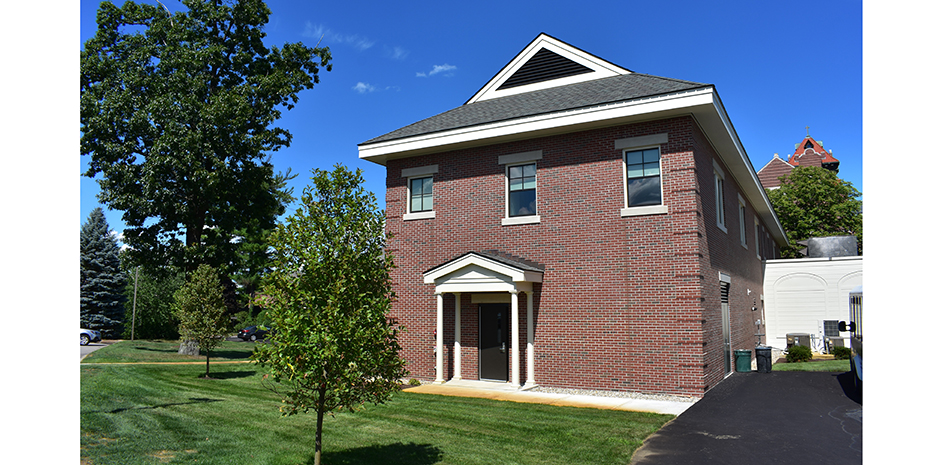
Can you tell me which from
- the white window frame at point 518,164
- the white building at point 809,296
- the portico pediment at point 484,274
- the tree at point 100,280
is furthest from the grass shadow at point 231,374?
the tree at point 100,280

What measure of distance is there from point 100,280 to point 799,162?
69.9 m

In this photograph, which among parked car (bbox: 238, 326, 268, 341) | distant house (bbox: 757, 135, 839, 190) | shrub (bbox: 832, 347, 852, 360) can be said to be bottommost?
parked car (bbox: 238, 326, 268, 341)

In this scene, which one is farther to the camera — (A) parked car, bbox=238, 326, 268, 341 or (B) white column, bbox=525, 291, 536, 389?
(A) parked car, bbox=238, 326, 268, 341

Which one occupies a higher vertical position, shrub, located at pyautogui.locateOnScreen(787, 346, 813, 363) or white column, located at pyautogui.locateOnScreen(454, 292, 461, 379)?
white column, located at pyautogui.locateOnScreen(454, 292, 461, 379)

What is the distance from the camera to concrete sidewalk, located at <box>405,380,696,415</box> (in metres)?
12.5

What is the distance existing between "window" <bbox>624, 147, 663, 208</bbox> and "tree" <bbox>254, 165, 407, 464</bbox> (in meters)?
9.20

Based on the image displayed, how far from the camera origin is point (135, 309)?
4672 centimetres

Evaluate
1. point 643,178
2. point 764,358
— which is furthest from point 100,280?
point 764,358

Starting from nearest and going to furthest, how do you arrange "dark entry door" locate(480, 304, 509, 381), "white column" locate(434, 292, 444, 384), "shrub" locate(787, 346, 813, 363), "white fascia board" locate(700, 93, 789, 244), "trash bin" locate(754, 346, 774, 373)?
1. "white fascia board" locate(700, 93, 789, 244)
2. "dark entry door" locate(480, 304, 509, 381)
3. "white column" locate(434, 292, 444, 384)
4. "trash bin" locate(754, 346, 774, 373)
5. "shrub" locate(787, 346, 813, 363)

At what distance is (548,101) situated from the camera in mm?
17188

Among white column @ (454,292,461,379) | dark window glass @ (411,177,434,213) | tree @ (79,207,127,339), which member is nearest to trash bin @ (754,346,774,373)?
white column @ (454,292,461,379)

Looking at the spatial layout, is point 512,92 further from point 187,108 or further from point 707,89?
point 187,108

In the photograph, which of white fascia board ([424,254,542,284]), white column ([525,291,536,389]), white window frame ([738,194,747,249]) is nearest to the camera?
white fascia board ([424,254,542,284])

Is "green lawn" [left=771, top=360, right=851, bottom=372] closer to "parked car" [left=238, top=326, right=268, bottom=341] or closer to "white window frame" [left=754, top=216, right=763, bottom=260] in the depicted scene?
"white window frame" [left=754, top=216, right=763, bottom=260]
